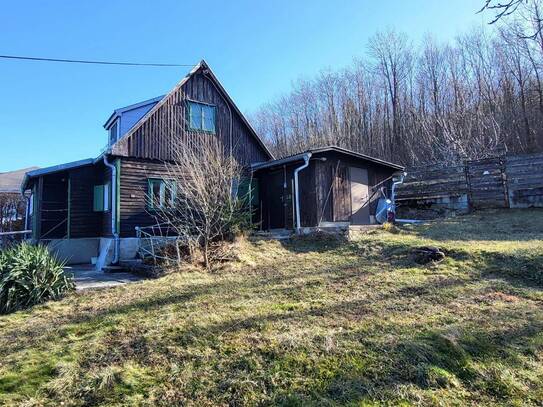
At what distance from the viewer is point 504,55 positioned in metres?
26.0

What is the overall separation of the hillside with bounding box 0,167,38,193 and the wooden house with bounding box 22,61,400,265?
13.8 meters

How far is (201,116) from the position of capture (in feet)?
47.5

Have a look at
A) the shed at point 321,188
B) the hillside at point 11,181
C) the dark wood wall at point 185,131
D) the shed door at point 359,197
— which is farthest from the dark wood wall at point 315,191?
the hillside at point 11,181

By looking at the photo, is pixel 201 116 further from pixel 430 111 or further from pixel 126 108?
pixel 430 111

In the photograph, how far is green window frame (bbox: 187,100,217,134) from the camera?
14.2m

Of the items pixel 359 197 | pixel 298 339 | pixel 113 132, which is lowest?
pixel 298 339

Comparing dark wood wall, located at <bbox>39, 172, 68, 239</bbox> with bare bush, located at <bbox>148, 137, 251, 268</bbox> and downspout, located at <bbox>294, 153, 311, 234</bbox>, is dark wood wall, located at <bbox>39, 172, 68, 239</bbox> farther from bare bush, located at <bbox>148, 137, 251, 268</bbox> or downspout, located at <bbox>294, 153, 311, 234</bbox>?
downspout, located at <bbox>294, 153, 311, 234</bbox>

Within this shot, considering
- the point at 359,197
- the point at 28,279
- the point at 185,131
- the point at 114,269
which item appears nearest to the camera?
the point at 28,279

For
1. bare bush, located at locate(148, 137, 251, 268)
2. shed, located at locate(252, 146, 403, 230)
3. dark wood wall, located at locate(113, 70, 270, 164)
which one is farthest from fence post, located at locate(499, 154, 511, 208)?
bare bush, located at locate(148, 137, 251, 268)

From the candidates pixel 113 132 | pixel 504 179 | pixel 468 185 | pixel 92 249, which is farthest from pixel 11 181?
pixel 504 179

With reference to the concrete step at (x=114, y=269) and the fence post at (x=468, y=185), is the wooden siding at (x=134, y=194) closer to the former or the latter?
the concrete step at (x=114, y=269)

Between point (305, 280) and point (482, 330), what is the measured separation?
3.37 m

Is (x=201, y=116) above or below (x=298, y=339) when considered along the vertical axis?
above

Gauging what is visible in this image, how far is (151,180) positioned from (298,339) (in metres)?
9.76
